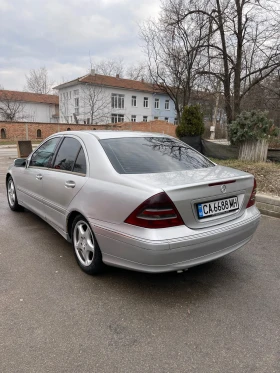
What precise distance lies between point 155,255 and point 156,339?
626 mm

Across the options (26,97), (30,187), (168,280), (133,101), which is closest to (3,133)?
(133,101)

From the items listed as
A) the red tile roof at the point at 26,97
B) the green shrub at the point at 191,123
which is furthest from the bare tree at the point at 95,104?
the green shrub at the point at 191,123

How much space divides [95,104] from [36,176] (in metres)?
41.6

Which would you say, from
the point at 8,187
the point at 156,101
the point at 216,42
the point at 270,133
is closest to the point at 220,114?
the point at 156,101

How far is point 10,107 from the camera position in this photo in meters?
47.0

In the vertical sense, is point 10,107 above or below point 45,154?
above

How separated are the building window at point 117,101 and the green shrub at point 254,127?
38891mm

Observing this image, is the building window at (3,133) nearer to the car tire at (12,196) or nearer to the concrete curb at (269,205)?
the car tire at (12,196)

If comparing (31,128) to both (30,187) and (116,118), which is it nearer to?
(116,118)

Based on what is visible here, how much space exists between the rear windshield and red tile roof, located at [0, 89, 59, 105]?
160 feet

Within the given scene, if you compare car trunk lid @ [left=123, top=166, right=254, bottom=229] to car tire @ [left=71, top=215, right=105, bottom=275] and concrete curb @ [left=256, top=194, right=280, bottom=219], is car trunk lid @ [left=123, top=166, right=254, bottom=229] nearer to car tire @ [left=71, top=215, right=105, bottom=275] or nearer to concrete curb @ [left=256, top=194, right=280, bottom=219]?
car tire @ [left=71, top=215, right=105, bottom=275]

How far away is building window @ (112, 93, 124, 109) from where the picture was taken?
45.3m

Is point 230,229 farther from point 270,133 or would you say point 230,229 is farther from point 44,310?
point 270,133

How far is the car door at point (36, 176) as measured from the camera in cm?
404
